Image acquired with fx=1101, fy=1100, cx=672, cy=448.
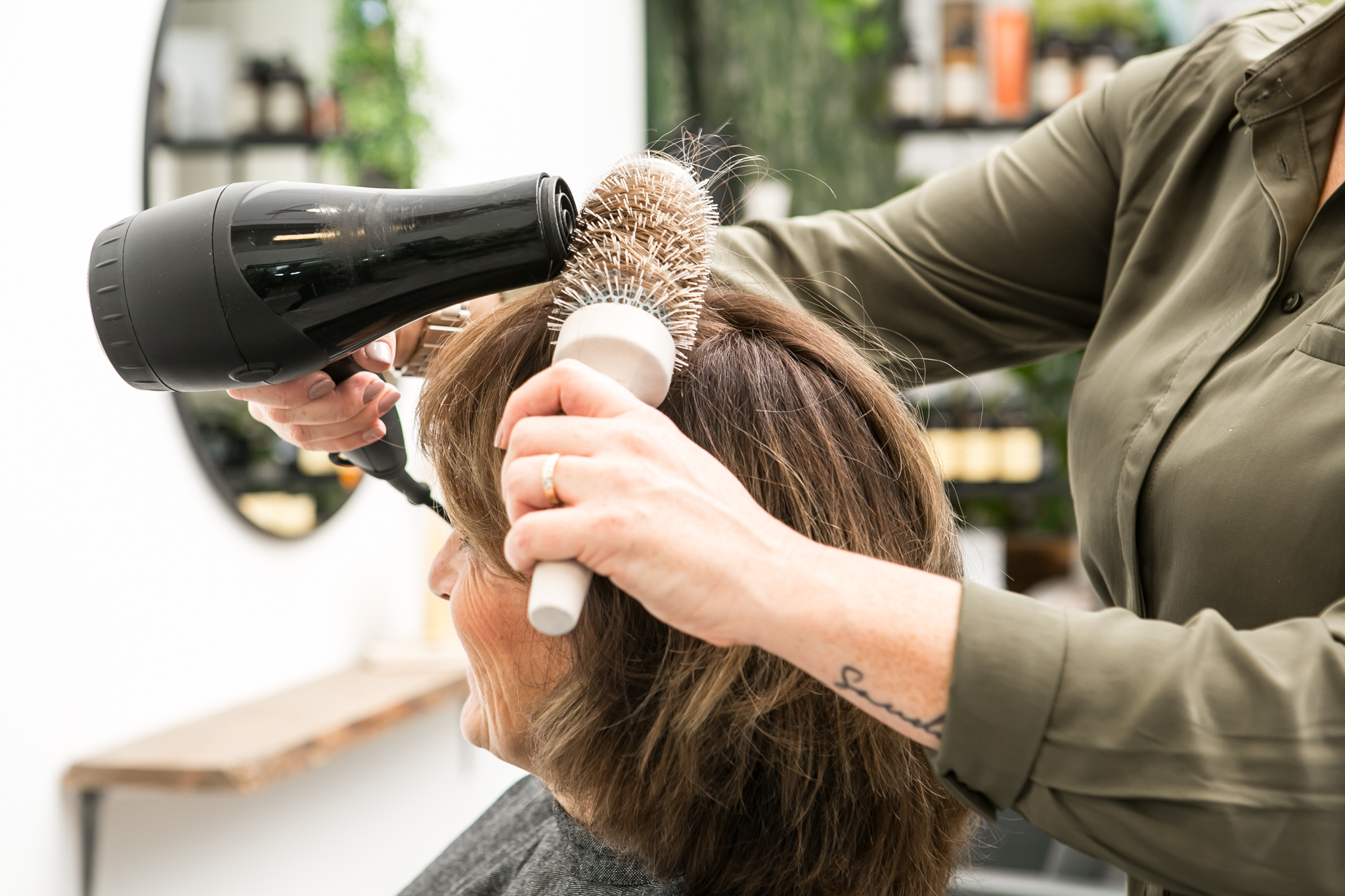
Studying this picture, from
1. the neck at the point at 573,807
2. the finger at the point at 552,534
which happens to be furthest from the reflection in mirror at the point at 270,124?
the finger at the point at 552,534

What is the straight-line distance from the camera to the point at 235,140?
5.86 feet

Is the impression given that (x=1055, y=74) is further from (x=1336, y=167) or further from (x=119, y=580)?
(x=119, y=580)

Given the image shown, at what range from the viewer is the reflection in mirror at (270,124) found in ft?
5.41

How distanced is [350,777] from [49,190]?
1.26 meters

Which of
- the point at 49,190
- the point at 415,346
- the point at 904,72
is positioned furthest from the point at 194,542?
the point at 904,72

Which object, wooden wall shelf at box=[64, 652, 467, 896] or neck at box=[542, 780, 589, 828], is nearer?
neck at box=[542, 780, 589, 828]

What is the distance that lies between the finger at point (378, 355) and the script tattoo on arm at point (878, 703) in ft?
1.87

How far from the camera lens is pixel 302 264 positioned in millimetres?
756

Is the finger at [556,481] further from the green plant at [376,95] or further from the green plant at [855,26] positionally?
the green plant at [855,26]

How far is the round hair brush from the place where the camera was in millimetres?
570

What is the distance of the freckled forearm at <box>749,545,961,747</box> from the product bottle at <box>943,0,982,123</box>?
11.5ft

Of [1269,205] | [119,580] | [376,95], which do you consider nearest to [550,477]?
[1269,205]

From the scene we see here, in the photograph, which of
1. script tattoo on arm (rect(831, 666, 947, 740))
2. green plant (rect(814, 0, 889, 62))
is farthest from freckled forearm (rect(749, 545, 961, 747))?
green plant (rect(814, 0, 889, 62))

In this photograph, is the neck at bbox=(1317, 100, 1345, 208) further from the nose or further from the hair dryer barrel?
the nose
